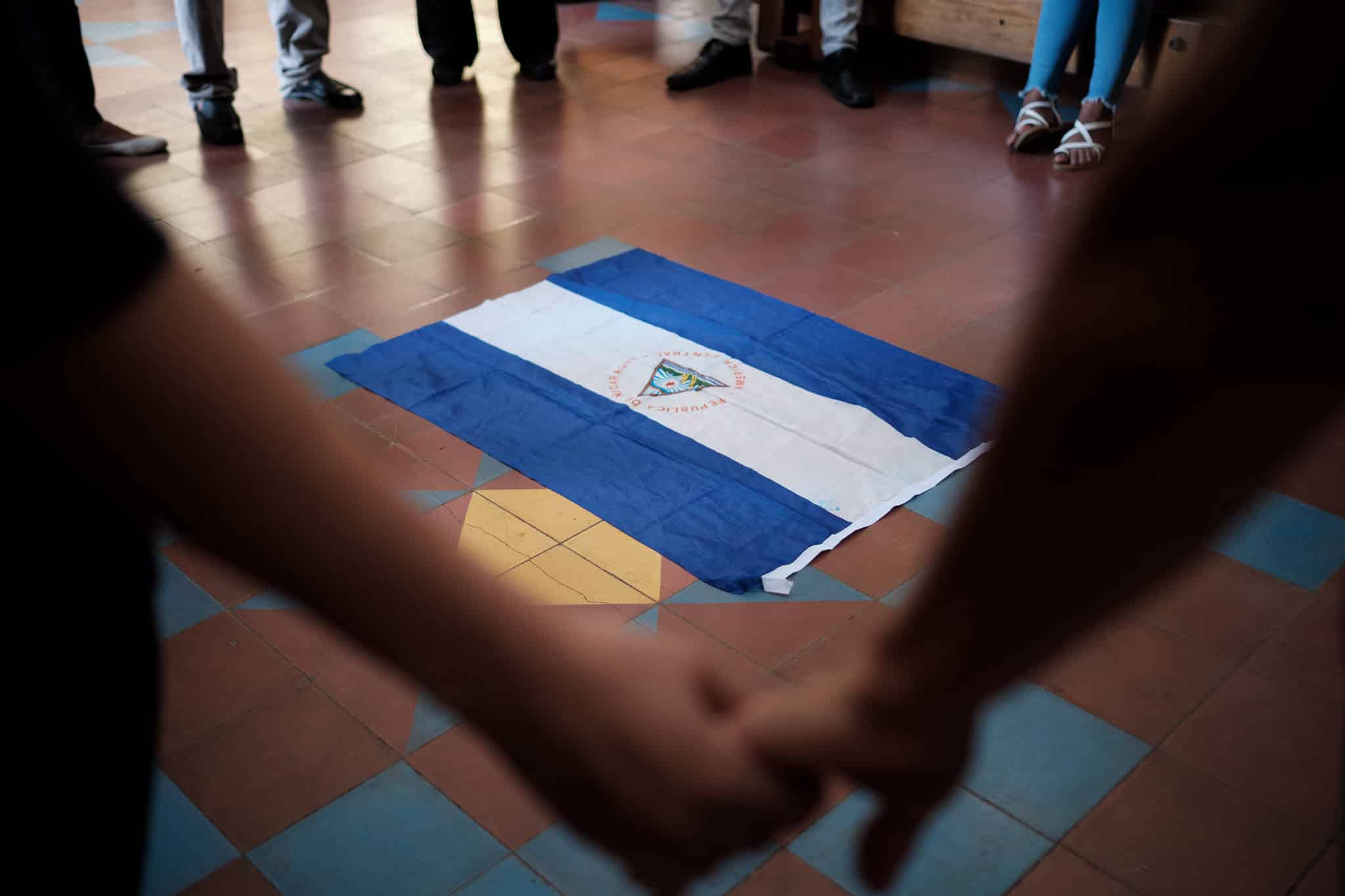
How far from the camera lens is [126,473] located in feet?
1.81

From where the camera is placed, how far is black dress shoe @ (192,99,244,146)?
429cm

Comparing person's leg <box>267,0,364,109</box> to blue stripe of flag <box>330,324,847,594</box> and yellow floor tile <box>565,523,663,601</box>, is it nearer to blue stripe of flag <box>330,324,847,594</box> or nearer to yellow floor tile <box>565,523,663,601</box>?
blue stripe of flag <box>330,324,847,594</box>

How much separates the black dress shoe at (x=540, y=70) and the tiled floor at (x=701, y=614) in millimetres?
923

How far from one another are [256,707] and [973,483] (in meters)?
1.67

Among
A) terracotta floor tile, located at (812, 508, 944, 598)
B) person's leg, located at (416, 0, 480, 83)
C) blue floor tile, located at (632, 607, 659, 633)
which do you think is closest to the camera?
blue floor tile, located at (632, 607, 659, 633)

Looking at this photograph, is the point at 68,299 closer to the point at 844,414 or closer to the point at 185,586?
the point at 185,586

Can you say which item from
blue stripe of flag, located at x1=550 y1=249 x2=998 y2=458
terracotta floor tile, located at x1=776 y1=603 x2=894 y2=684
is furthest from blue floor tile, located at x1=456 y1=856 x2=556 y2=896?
blue stripe of flag, located at x1=550 y1=249 x2=998 y2=458

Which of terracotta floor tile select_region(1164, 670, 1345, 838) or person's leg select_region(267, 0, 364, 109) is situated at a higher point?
person's leg select_region(267, 0, 364, 109)

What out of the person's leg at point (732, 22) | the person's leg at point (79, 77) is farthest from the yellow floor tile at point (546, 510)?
the person's leg at point (732, 22)

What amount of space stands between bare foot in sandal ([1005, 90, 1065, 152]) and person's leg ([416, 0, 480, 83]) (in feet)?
7.64

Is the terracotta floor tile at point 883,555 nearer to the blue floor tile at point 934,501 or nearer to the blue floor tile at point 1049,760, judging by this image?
the blue floor tile at point 934,501

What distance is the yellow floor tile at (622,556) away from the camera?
217 cm

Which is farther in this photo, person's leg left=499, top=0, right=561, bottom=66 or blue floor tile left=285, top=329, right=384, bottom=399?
person's leg left=499, top=0, right=561, bottom=66

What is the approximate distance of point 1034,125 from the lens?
421 centimetres
